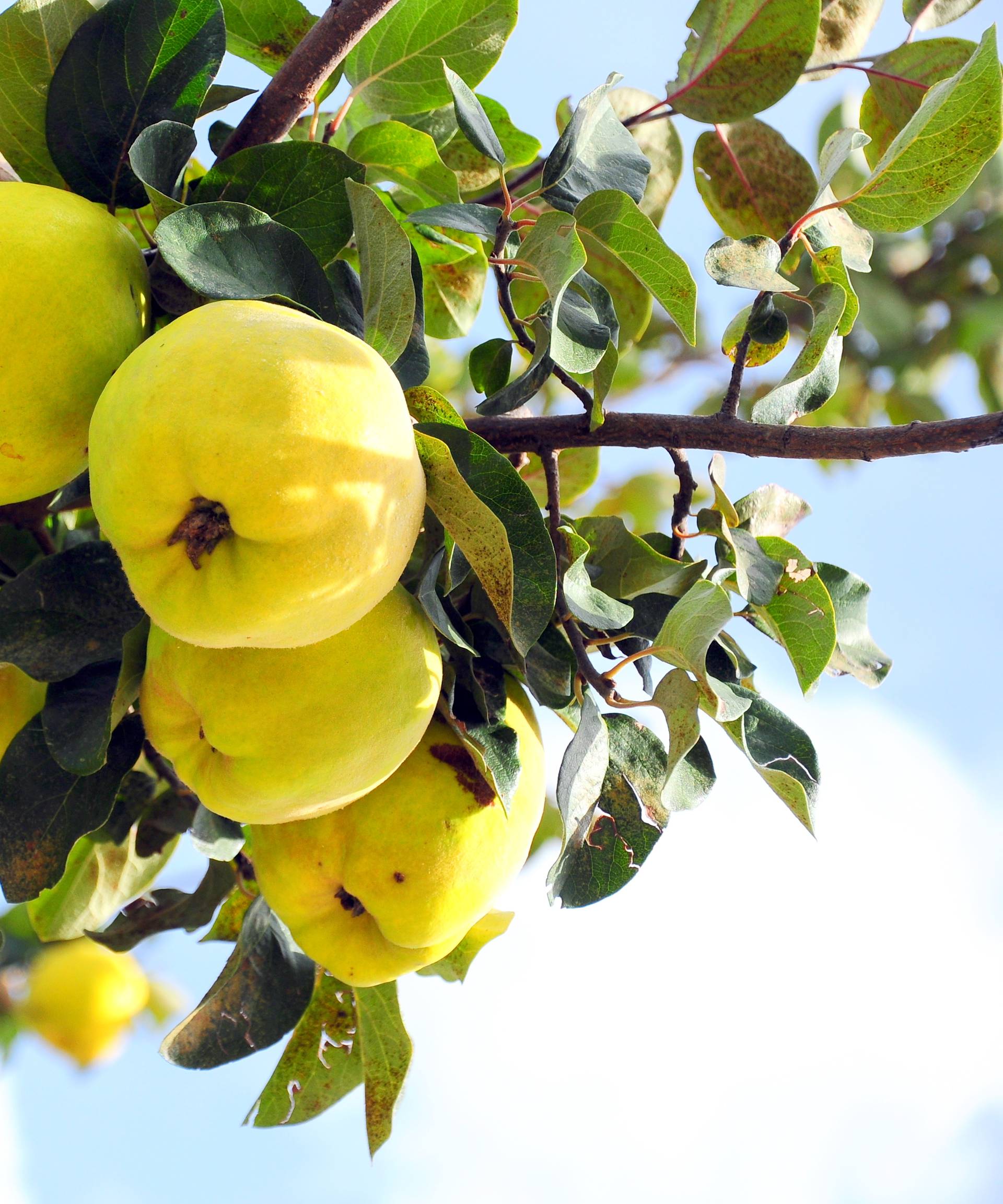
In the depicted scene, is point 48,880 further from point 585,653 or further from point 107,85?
point 107,85

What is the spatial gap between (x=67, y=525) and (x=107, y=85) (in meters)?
0.57

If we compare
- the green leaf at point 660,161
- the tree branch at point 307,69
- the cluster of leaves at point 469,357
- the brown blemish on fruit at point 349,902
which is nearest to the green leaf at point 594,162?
the cluster of leaves at point 469,357

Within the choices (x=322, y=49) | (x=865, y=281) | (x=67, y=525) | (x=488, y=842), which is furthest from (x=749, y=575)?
(x=865, y=281)

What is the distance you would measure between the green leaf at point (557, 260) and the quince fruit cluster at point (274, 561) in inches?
7.4

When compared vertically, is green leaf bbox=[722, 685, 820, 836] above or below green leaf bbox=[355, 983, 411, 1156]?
above

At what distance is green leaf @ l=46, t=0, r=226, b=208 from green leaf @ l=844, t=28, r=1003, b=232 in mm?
617

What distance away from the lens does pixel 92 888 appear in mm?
1439

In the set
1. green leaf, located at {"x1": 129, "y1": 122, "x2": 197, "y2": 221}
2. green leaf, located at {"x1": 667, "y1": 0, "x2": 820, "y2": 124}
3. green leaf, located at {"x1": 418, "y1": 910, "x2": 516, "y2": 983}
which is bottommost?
green leaf, located at {"x1": 418, "y1": 910, "x2": 516, "y2": 983}

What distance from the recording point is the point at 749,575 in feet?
3.42

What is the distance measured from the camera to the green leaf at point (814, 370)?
3.46ft

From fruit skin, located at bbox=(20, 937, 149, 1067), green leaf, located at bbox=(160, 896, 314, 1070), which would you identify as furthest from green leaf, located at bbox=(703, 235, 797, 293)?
fruit skin, located at bbox=(20, 937, 149, 1067)

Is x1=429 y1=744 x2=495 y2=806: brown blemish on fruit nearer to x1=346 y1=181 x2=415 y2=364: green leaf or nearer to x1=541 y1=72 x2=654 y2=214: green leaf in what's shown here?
x1=346 y1=181 x2=415 y2=364: green leaf

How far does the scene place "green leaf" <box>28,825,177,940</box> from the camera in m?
1.43

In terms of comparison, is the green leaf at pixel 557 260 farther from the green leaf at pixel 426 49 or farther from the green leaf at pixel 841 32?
the green leaf at pixel 841 32
